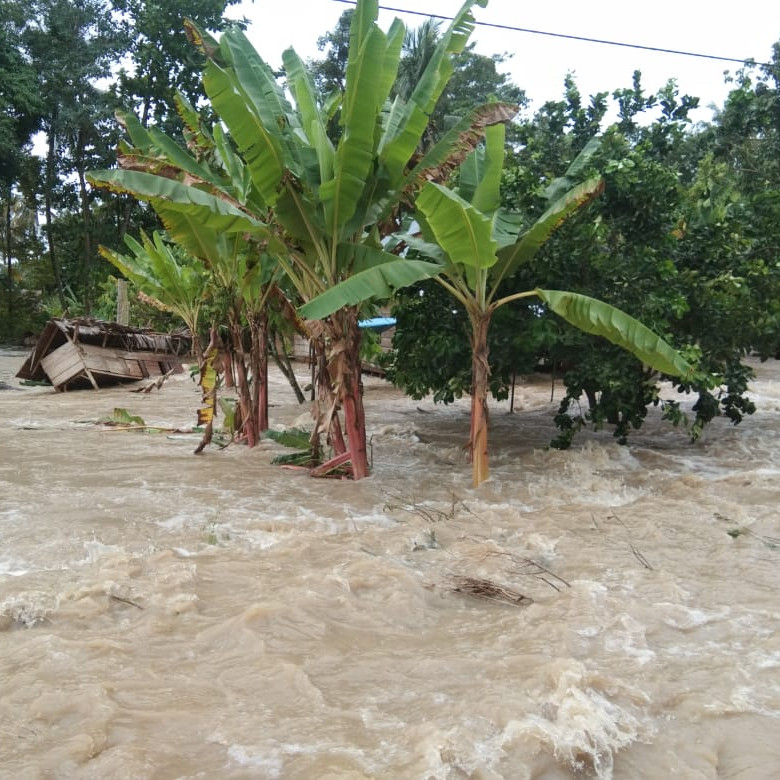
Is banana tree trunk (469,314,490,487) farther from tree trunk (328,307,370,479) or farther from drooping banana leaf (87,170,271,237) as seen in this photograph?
drooping banana leaf (87,170,271,237)

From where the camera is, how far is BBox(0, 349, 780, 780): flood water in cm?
246

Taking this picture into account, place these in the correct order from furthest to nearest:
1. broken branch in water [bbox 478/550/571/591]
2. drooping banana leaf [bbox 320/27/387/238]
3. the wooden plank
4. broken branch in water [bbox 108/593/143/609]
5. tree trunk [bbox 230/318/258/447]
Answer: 1. the wooden plank
2. tree trunk [bbox 230/318/258/447]
3. drooping banana leaf [bbox 320/27/387/238]
4. broken branch in water [bbox 478/550/571/591]
5. broken branch in water [bbox 108/593/143/609]

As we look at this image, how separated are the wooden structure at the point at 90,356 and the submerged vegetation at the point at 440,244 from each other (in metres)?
7.31

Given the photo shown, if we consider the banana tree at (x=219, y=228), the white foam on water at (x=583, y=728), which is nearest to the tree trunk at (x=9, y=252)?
the banana tree at (x=219, y=228)

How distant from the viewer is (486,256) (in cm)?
594

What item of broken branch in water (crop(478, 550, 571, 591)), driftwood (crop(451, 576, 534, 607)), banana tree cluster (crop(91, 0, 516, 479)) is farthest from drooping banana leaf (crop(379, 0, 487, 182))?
driftwood (crop(451, 576, 534, 607))

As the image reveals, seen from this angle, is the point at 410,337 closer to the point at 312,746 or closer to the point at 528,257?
the point at 528,257

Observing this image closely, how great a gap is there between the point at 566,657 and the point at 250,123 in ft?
16.0

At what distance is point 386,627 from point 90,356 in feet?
50.1

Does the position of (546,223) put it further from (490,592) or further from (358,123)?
(490,592)

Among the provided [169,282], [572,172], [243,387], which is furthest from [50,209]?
[572,172]

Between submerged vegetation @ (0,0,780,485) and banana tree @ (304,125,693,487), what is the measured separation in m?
0.02

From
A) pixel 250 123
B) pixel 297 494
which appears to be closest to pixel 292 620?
pixel 297 494

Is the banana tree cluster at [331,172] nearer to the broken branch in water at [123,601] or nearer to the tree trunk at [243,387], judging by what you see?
the tree trunk at [243,387]
